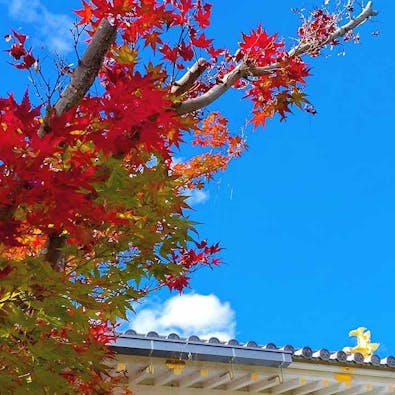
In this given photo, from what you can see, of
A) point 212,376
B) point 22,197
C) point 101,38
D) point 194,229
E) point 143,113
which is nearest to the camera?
point 22,197

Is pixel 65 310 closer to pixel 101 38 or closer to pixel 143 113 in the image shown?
pixel 143 113

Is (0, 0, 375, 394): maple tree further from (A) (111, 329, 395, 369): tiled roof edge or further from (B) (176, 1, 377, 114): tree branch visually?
(A) (111, 329, 395, 369): tiled roof edge

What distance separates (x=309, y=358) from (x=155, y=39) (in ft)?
18.7

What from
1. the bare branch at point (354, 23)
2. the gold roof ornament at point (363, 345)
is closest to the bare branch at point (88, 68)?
the bare branch at point (354, 23)

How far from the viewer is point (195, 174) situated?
6.76 meters

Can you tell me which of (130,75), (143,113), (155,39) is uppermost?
(155,39)

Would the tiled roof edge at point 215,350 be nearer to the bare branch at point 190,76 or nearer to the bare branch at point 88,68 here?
the bare branch at point 190,76

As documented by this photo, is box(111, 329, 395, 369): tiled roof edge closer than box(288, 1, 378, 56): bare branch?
No

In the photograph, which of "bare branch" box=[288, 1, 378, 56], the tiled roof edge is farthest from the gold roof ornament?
"bare branch" box=[288, 1, 378, 56]

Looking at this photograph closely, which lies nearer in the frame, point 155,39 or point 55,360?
point 55,360

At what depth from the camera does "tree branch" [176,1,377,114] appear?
428 centimetres

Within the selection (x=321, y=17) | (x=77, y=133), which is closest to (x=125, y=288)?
(x=77, y=133)

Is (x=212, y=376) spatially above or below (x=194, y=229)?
above

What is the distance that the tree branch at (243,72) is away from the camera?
4.28m
